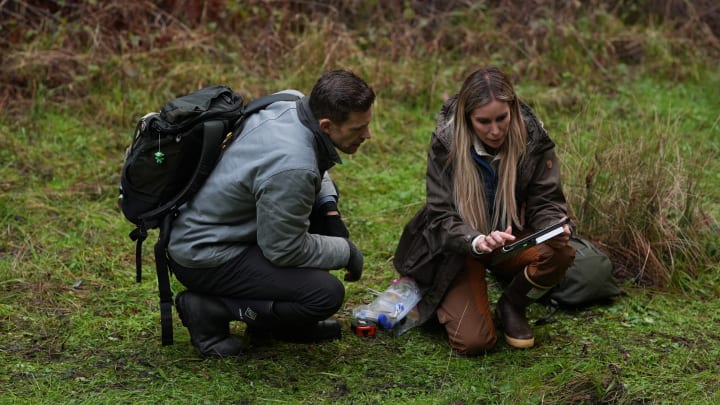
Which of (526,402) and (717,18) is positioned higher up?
(717,18)

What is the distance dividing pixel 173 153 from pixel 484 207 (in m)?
1.38

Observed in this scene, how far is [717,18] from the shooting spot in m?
8.73

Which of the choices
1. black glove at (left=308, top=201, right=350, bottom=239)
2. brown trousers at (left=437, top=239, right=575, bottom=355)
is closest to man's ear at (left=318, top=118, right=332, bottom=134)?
black glove at (left=308, top=201, right=350, bottom=239)

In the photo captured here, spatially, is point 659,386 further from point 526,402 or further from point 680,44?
point 680,44

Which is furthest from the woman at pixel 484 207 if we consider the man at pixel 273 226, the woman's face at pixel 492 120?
the man at pixel 273 226

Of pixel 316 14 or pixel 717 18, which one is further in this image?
pixel 717 18

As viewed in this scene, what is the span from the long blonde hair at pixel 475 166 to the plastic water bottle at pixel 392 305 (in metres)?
0.53

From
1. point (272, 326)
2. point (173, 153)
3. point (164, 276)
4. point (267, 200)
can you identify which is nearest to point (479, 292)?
point (272, 326)

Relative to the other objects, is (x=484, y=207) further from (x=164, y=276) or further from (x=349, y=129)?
(x=164, y=276)

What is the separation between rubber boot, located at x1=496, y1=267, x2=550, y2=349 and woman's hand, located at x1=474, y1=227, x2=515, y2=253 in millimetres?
469

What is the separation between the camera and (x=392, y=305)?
4.30 m

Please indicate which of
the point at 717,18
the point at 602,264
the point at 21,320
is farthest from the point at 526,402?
the point at 717,18

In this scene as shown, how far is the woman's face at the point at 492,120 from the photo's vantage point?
3850 mm

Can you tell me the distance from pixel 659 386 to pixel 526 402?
1.95 ft
